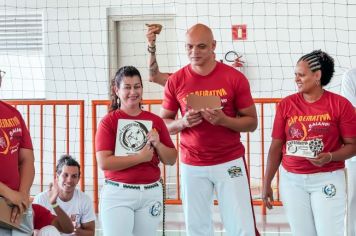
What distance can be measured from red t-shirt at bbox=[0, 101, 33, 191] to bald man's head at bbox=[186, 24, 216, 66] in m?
1.14

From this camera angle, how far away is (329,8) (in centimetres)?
995

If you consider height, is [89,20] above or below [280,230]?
above

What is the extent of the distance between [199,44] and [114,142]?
0.79m

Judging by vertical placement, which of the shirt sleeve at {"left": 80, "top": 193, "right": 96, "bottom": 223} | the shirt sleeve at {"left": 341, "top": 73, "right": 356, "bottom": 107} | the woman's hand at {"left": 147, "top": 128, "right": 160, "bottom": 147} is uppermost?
the shirt sleeve at {"left": 341, "top": 73, "right": 356, "bottom": 107}

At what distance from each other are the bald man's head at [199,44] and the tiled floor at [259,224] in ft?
9.16

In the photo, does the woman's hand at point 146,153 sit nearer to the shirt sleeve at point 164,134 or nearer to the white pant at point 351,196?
the shirt sleeve at point 164,134

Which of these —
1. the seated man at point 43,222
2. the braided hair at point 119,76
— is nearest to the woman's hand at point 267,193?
the braided hair at point 119,76

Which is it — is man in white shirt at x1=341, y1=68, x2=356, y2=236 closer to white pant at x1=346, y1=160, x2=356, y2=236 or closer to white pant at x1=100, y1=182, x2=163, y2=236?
white pant at x1=346, y1=160, x2=356, y2=236

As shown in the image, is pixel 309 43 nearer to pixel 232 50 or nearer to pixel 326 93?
pixel 232 50

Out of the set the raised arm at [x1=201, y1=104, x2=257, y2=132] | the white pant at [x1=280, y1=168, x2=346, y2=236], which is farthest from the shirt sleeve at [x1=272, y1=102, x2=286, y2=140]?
the white pant at [x1=280, y1=168, x2=346, y2=236]

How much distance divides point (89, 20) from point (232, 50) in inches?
83.7

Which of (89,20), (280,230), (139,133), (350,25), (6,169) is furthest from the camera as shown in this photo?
(89,20)

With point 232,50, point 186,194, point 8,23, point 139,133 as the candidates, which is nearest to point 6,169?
point 139,133

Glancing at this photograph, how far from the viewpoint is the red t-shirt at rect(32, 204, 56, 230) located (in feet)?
14.0
